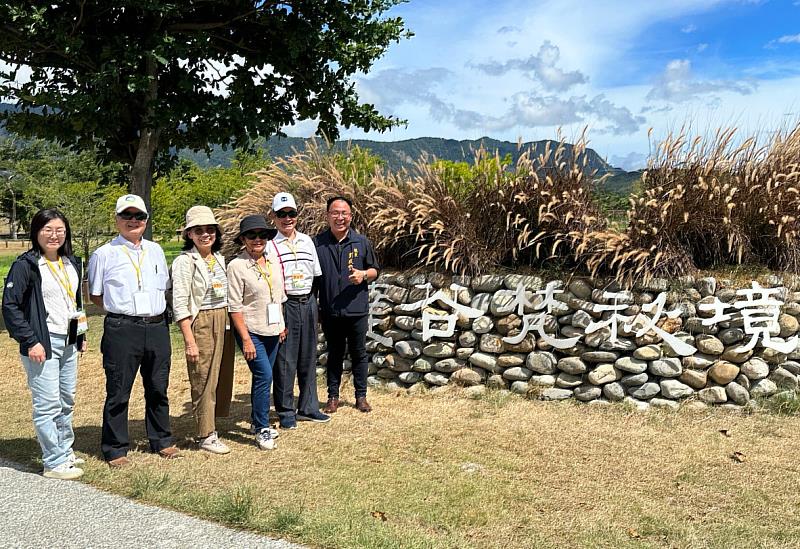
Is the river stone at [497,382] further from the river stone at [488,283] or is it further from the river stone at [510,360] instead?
the river stone at [488,283]

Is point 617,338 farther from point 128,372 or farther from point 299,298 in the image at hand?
point 128,372

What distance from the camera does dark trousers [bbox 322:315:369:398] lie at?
582cm

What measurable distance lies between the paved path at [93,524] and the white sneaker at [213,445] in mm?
968

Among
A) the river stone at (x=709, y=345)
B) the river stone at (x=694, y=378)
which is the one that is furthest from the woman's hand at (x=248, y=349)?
the river stone at (x=709, y=345)

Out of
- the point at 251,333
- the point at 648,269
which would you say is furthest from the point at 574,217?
the point at 251,333

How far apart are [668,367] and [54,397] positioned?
493 cm

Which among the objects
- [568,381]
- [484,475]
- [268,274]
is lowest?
Answer: [484,475]

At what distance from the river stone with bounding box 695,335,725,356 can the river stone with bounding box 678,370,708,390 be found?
0.65 feet

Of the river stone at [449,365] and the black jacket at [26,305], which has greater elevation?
the black jacket at [26,305]

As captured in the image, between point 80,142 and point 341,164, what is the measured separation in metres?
5.96

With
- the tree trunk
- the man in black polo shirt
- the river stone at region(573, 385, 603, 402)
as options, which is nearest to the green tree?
the tree trunk

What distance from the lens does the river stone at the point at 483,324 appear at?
6.44 metres

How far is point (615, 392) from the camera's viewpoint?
6.00 m

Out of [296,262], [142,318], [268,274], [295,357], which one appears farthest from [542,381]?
[142,318]
